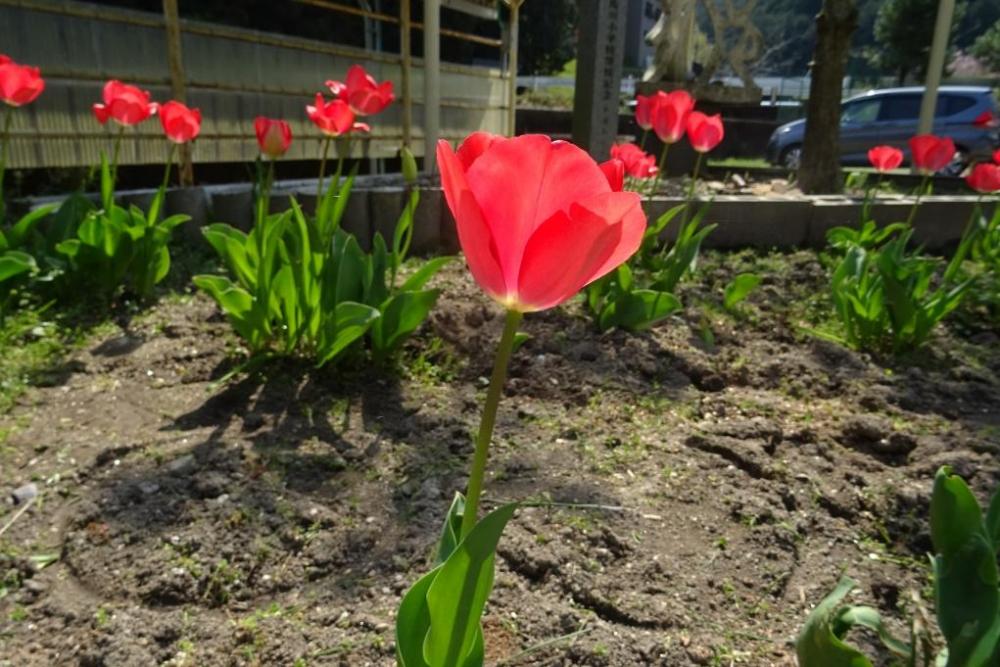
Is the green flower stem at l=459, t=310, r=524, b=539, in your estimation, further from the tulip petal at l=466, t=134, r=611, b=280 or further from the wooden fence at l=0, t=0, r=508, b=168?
the wooden fence at l=0, t=0, r=508, b=168

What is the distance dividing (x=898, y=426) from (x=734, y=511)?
2.86 feet

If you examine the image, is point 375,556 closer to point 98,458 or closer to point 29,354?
point 98,458

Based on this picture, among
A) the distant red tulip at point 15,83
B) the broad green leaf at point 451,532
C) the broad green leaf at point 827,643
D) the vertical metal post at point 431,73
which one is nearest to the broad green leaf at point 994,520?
the broad green leaf at point 827,643

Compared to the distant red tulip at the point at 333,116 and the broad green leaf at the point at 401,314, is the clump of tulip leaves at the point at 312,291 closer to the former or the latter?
the broad green leaf at the point at 401,314

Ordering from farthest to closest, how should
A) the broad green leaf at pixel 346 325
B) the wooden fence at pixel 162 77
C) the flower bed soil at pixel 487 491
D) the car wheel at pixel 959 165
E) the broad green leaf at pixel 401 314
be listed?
the car wheel at pixel 959 165, the wooden fence at pixel 162 77, the broad green leaf at pixel 401 314, the broad green leaf at pixel 346 325, the flower bed soil at pixel 487 491

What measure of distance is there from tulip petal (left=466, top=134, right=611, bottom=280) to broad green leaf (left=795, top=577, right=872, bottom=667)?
1.98 ft

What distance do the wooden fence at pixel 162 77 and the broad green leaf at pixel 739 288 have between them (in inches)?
147

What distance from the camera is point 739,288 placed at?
3.18 m

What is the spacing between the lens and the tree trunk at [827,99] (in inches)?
235

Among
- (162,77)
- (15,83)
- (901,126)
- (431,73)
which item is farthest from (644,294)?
(901,126)

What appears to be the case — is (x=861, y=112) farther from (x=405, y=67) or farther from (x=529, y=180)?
(x=529, y=180)

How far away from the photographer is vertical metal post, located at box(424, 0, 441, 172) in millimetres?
6082

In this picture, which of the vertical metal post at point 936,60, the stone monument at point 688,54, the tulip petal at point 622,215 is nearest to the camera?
the tulip petal at point 622,215

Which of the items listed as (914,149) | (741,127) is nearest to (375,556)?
(914,149)
